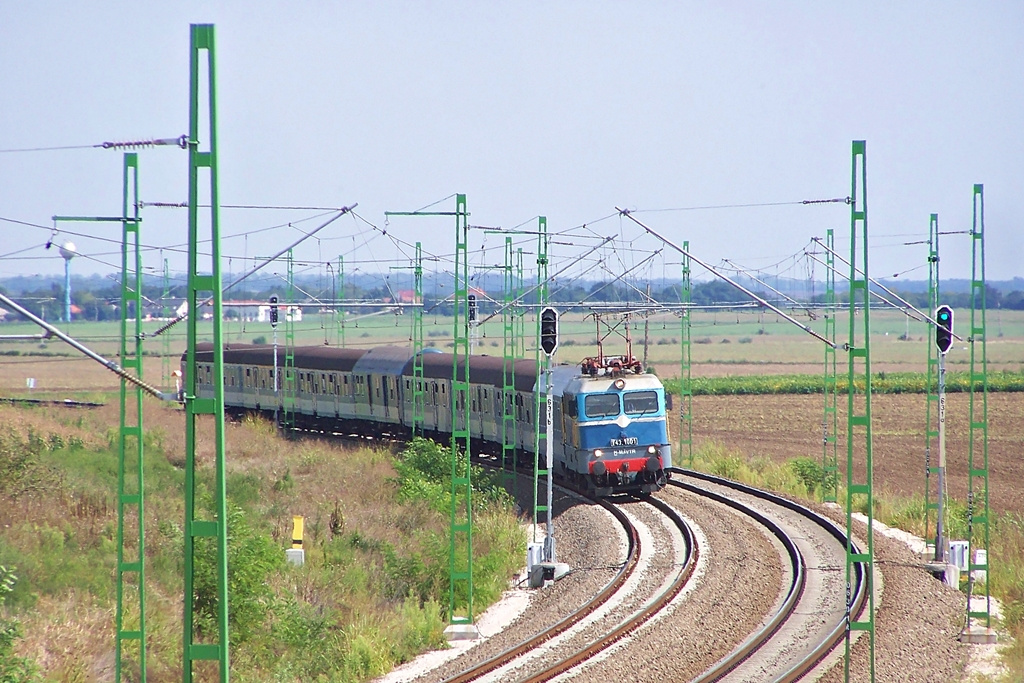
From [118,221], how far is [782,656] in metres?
9.96

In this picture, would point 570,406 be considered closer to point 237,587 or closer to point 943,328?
point 943,328

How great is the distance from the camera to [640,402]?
26.4 m

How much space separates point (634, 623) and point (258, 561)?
18.3ft

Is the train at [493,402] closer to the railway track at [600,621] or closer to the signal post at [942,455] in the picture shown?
the railway track at [600,621]

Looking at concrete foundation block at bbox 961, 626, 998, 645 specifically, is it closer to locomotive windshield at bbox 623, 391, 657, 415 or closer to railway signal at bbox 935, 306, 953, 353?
railway signal at bbox 935, 306, 953, 353

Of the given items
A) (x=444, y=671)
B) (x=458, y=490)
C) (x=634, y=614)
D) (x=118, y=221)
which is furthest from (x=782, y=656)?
(x=458, y=490)

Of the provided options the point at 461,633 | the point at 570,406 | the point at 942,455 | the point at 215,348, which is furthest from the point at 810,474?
the point at 215,348

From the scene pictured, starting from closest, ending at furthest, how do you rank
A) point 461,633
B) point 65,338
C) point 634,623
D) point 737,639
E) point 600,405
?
point 65,338 → point 737,639 → point 634,623 → point 461,633 → point 600,405

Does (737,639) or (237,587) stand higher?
(237,587)

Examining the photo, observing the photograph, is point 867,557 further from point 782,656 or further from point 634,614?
point 634,614

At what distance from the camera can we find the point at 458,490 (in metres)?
27.4

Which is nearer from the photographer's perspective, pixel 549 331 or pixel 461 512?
pixel 549 331

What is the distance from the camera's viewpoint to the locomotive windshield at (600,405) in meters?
26.0

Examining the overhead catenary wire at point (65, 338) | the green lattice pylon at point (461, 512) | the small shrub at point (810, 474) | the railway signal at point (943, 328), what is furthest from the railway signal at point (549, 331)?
the small shrub at point (810, 474)
